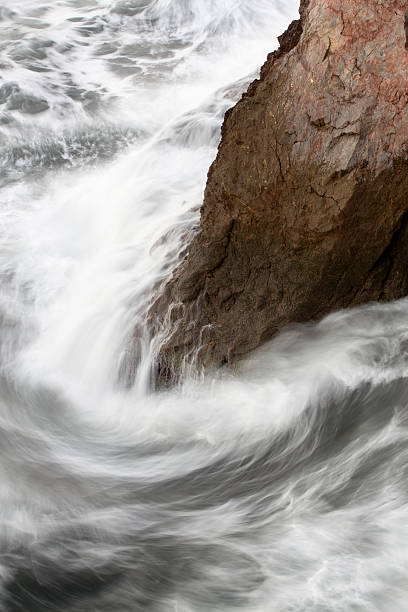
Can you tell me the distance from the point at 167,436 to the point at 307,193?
166cm

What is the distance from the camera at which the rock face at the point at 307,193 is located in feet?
13.8

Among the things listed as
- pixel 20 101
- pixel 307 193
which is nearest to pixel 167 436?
pixel 307 193

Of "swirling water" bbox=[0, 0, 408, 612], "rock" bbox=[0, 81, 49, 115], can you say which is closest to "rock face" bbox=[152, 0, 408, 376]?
"swirling water" bbox=[0, 0, 408, 612]

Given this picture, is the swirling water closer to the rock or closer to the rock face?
the rock face

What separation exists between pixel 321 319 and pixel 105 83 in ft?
20.8

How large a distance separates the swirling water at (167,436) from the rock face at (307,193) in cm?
23

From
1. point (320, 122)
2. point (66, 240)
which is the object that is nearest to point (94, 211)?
point (66, 240)

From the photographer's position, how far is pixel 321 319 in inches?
185

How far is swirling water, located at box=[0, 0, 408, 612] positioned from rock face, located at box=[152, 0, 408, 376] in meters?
0.23

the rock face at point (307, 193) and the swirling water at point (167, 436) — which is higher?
the rock face at point (307, 193)

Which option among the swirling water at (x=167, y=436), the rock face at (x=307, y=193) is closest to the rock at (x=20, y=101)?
the swirling water at (x=167, y=436)

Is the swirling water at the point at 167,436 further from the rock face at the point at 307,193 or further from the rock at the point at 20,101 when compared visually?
the rock at the point at 20,101

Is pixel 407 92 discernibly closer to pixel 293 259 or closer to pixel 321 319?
pixel 293 259

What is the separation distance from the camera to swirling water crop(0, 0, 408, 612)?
11.4 feet
